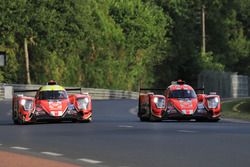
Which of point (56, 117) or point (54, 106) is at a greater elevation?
point (54, 106)

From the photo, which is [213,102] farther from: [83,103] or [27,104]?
[27,104]

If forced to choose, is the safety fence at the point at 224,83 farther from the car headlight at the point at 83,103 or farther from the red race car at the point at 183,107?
the car headlight at the point at 83,103

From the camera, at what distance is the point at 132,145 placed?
18750 millimetres

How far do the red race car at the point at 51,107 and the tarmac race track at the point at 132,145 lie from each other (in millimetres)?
2710

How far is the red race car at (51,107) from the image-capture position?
1148 inches

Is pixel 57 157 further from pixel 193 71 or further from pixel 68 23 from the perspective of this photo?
pixel 193 71

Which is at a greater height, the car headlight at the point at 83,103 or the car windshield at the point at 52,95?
the car windshield at the point at 52,95

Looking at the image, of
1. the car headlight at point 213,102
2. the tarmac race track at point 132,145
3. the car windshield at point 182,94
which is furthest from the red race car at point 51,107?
the car headlight at point 213,102

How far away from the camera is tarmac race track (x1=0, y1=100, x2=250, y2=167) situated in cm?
1529

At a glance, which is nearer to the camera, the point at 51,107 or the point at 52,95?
the point at 51,107

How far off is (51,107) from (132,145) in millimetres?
10732

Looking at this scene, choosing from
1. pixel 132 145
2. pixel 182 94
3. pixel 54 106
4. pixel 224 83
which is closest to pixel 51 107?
pixel 54 106

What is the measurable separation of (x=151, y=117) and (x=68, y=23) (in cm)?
4771

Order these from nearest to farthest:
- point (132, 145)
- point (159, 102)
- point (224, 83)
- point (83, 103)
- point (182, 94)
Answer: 1. point (132, 145)
2. point (83, 103)
3. point (159, 102)
4. point (182, 94)
5. point (224, 83)
